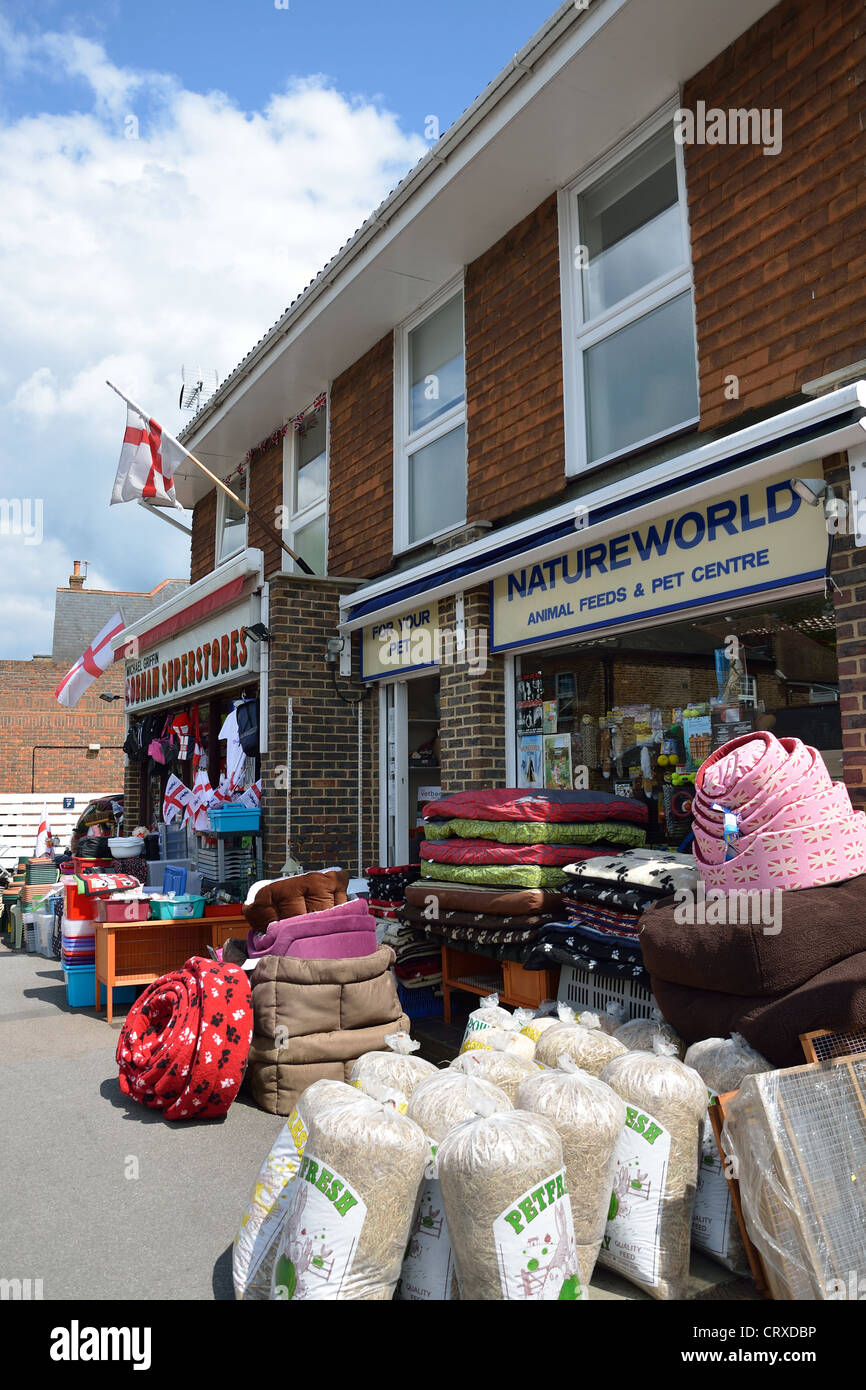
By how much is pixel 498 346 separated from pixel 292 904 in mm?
4515

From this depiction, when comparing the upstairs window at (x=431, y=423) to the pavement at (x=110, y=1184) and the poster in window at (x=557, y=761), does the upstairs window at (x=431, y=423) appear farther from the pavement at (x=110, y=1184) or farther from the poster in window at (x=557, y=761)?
the pavement at (x=110, y=1184)

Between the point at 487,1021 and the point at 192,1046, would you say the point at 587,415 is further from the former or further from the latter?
the point at 192,1046

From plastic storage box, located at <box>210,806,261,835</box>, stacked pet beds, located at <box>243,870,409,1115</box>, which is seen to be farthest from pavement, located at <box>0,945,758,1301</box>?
plastic storage box, located at <box>210,806,261,835</box>

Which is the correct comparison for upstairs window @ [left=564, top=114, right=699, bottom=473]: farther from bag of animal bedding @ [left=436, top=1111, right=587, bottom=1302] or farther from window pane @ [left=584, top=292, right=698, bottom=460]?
bag of animal bedding @ [left=436, top=1111, right=587, bottom=1302]

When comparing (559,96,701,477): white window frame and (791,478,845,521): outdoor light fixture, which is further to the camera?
(559,96,701,477): white window frame

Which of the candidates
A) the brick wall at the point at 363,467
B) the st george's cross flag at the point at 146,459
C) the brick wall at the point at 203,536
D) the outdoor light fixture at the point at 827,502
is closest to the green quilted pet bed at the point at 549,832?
the outdoor light fixture at the point at 827,502

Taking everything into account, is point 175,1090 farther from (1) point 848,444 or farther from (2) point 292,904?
(1) point 848,444

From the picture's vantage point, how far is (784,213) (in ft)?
16.7

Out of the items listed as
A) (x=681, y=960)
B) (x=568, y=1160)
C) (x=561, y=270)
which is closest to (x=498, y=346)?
(x=561, y=270)

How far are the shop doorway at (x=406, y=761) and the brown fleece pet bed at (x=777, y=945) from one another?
16.9 feet

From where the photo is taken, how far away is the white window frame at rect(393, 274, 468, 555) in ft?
26.7

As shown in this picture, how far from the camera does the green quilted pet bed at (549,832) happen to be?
17.9 feet

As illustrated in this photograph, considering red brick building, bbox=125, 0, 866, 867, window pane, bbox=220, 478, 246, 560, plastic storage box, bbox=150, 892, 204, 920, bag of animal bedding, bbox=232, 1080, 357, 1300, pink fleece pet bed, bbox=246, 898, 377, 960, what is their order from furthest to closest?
window pane, bbox=220, 478, 246, 560, plastic storage box, bbox=150, 892, 204, 920, pink fleece pet bed, bbox=246, 898, 377, 960, red brick building, bbox=125, 0, 866, 867, bag of animal bedding, bbox=232, 1080, 357, 1300

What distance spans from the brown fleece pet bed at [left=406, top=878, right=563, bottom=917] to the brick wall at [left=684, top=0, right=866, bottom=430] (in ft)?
9.53
